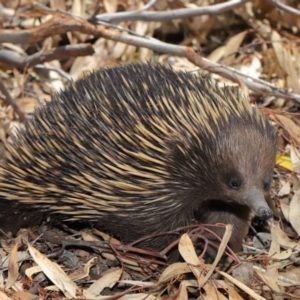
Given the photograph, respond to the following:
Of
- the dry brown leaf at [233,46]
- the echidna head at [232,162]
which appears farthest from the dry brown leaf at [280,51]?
the echidna head at [232,162]

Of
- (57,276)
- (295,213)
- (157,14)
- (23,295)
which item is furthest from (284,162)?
(23,295)

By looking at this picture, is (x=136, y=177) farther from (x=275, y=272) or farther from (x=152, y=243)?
(x=275, y=272)

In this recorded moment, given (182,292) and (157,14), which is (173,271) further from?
(157,14)

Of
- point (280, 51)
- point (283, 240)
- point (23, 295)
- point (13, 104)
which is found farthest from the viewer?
point (280, 51)

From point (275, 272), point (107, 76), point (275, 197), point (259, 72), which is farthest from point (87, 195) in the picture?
point (259, 72)

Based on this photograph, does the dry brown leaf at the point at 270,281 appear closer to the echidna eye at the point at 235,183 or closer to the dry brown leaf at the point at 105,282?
the echidna eye at the point at 235,183

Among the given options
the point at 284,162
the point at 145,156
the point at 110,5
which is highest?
the point at 145,156

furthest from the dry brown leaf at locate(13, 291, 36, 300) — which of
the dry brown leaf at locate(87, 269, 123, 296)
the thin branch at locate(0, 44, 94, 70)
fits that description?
the thin branch at locate(0, 44, 94, 70)
